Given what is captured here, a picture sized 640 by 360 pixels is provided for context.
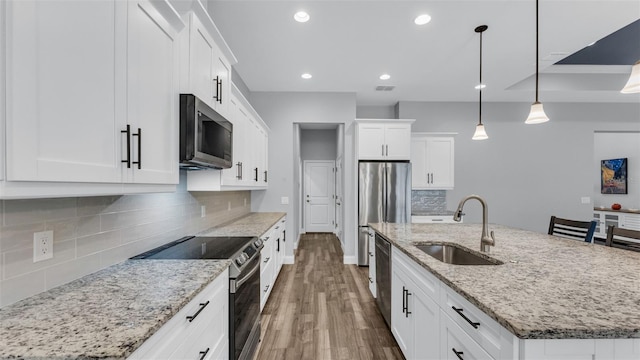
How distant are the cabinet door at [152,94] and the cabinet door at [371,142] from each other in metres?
3.36

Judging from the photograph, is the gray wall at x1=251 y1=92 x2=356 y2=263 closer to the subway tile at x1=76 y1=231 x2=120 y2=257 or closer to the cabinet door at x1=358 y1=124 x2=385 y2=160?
the cabinet door at x1=358 y1=124 x2=385 y2=160

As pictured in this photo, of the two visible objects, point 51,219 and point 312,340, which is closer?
point 51,219

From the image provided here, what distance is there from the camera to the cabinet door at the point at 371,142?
4469 mm

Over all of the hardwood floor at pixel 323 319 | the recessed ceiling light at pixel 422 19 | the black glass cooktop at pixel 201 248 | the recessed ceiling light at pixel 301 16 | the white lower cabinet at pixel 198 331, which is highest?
the recessed ceiling light at pixel 422 19

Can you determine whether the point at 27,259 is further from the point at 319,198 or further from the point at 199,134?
the point at 319,198

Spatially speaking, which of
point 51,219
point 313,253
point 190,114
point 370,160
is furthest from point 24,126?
point 313,253

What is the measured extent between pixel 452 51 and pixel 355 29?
1.36 m

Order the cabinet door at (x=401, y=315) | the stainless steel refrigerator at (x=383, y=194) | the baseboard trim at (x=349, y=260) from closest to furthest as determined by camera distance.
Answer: the cabinet door at (x=401, y=315)
the stainless steel refrigerator at (x=383, y=194)
the baseboard trim at (x=349, y=260)

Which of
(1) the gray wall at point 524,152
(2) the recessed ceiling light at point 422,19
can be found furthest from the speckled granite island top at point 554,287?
(1) the gray wall at point 524,152

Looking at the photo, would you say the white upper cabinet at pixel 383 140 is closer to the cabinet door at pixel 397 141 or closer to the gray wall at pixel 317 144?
the cabinet door at pixel 397 141

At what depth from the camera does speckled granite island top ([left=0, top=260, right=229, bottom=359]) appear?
72 centimetres

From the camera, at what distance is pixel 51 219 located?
1.09m

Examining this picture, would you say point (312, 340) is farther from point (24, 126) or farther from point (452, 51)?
point (452, 51)

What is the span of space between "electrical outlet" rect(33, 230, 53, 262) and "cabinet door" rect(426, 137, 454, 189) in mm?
4871
